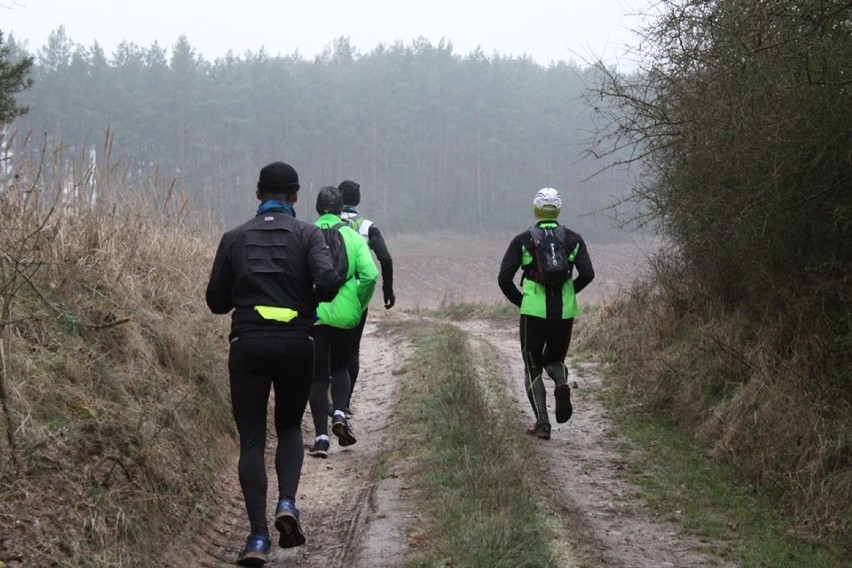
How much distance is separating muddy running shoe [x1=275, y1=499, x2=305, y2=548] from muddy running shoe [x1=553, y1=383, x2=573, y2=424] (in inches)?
153

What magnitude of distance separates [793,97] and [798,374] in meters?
2.27

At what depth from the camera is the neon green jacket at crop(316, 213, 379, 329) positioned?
26.6 ft

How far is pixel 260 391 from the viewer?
5.57 m

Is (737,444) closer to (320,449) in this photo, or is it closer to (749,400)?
(749,400)

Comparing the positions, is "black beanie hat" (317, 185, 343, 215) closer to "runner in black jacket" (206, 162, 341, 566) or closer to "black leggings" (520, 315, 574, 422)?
"black leggings" (520, 315, 574, 422)

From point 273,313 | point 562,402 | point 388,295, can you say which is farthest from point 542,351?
point 273,313

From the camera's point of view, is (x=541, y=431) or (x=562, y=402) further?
(x=541, y=431)

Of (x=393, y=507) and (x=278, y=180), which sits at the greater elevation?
(x=278, y=180)

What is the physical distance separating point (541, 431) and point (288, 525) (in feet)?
13.6

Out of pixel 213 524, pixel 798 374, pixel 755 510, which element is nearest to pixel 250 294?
pixel 213 524

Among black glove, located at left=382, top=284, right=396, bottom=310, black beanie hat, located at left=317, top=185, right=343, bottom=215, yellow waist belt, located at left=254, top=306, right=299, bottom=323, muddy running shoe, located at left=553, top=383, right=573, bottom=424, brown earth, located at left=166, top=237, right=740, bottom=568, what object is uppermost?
black beanie hat, located at left=317, top=185, right=343, bottom=215

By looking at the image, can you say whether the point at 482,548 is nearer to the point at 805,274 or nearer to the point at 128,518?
the point at 128,518

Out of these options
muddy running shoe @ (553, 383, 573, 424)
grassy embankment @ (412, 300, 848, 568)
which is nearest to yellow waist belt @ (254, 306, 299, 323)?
grassy embankment @ (412, 300, 848, 568)

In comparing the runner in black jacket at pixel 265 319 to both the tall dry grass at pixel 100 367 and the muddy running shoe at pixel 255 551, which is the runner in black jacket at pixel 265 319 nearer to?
the muddy running shoe at pixel 255 551
